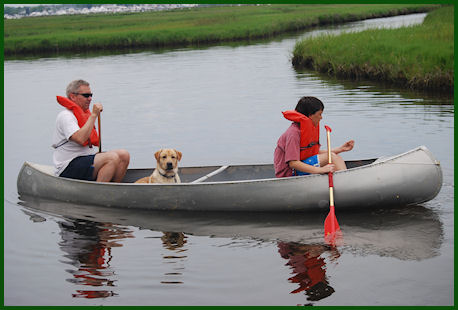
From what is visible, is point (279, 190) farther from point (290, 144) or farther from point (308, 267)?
point (308, 267)

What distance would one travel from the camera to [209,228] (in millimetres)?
7004

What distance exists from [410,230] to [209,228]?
2.08 meters

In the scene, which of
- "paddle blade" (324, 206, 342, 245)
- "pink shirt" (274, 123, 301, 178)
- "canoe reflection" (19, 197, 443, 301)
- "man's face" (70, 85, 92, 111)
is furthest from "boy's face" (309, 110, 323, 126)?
"man's face" (70, 85, 92, 111)

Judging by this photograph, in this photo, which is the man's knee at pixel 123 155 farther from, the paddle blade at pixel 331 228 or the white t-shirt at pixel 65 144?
the paddle blade at pixel 331 228

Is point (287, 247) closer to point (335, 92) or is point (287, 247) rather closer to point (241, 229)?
point (241, 229)

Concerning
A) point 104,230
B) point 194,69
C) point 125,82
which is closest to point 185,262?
point 104,230

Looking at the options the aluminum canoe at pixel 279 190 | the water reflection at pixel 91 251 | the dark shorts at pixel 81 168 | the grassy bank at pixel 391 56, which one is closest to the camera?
the water reflection at pixel 91 251

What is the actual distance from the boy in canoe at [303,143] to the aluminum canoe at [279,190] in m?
0.16

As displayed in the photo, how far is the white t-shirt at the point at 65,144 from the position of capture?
7.31 metres

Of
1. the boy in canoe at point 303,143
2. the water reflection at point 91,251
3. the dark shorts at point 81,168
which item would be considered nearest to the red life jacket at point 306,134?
the boy in canoe at point 303,143

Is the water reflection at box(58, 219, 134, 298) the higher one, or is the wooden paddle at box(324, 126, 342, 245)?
the wooden paddle at box(324, 126, 342, 245)

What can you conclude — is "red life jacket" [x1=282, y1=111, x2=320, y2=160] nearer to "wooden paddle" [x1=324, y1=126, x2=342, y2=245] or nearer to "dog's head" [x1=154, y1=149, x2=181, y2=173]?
"wooden paddle" [x1=324, y1=126, x2=342, y2=245]

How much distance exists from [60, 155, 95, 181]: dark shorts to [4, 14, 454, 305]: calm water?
15.2 inches

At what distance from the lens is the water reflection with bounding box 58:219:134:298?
5449mm
